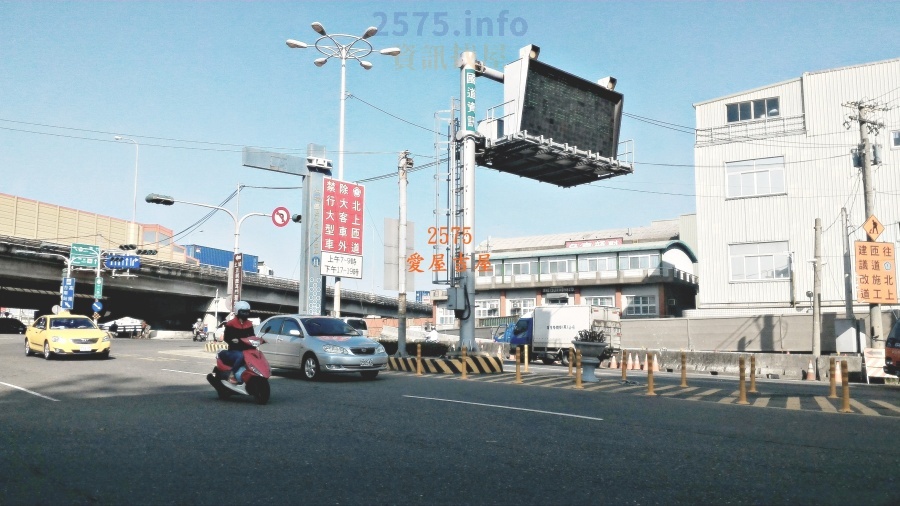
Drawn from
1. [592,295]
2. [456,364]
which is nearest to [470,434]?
[456,364]

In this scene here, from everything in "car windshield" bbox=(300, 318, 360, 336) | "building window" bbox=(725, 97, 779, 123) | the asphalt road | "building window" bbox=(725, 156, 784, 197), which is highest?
"building window" bbox=(725, 97, 779, 123)

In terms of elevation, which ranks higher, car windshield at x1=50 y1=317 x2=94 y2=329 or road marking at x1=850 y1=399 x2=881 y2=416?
car windshield at x1=50 y1=317 x2=94 y2=329

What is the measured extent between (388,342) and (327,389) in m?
15.5

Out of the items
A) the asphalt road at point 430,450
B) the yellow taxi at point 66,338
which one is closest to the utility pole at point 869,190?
the asphalt road at point 430,450

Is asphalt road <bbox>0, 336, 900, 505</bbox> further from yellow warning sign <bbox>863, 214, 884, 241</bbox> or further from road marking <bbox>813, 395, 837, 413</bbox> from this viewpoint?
yellow warning sign <bbox>863, 214, 884, 241</bbox>

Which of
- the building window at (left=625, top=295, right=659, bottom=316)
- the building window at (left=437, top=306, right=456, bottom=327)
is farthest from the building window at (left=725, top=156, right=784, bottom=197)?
the building window at (left=437, top=306, right=456, bottom=327)

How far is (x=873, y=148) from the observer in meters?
27.5

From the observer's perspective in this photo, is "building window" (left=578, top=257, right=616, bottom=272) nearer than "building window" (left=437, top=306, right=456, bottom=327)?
Yes

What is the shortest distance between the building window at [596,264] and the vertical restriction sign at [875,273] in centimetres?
4110

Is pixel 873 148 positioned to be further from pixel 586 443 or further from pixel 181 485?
pixel 181 485

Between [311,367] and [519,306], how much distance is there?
5895cm

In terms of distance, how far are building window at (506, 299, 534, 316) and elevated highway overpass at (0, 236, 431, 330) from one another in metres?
16.1

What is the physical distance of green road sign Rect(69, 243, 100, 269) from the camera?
4675 centimetres

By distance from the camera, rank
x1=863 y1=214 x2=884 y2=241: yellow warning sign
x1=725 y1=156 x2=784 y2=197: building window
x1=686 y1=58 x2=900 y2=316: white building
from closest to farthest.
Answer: x1=863 y1=214 x2=884 y2=241: yellow warning sign
x1=686 y1=58 x2=900 y2=316: white building
x1=725 y1=156 x2=784 y2=197: building window
